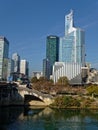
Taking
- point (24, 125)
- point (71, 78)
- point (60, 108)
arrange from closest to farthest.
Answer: point (24, 125)
point (60, 108)
point (71, 78)

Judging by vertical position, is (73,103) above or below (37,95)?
below

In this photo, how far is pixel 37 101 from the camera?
3095 inches

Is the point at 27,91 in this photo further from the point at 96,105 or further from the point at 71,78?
the point at 71,78

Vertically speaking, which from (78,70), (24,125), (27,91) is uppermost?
(78,70)

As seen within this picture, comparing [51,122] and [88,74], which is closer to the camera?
[51,122]

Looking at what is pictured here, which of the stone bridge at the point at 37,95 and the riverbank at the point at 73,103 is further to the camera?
the stone bridge at the point at 37,95

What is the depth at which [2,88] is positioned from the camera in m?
75.8

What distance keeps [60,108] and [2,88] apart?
56.2ft

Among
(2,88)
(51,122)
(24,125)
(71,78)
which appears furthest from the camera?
Result: (71,78)

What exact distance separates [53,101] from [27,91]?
8100mm

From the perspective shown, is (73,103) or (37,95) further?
(37,95)

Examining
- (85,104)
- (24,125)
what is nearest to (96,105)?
(85,104)

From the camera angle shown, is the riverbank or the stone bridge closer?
the riverbank

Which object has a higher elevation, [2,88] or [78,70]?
[78,70]
